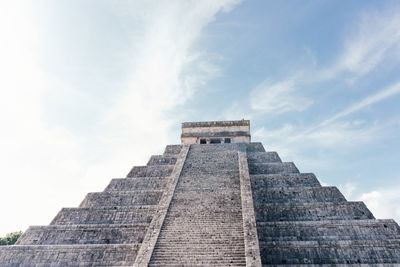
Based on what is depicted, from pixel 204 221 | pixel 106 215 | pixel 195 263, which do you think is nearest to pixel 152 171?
pixel 106 215

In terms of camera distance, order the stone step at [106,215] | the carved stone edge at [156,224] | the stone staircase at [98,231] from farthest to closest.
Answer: the stone step at [106,215]
the stone staircase at [98,231]
the carved stone edge at [156,224]

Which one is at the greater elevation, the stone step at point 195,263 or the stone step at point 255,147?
the stone step at point 255,147

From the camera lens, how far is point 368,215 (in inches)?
529

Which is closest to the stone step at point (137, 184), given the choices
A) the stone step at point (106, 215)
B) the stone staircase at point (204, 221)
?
the stone staircase at point (204, 221)

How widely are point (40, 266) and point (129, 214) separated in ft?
13.3

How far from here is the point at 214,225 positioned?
39.7ft

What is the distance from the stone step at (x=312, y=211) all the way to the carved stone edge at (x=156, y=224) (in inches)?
167

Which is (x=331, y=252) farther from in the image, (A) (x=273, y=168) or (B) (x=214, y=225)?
(A) (x=273, y=168)

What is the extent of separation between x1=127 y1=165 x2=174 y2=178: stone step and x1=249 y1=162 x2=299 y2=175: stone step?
504 cm

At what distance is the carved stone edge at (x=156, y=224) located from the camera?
10289 mm

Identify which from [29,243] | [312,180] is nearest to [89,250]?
[29,243]

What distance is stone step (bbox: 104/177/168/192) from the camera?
1659 centimetres

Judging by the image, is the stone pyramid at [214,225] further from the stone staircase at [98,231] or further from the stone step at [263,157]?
the stone step at [263,157]

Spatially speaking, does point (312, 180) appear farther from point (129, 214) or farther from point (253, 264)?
point (129, 214)
